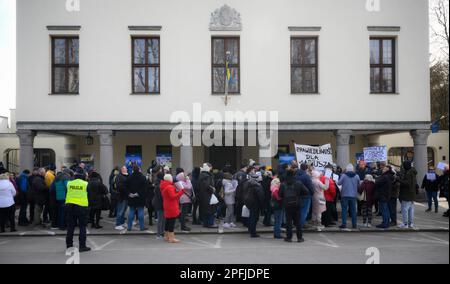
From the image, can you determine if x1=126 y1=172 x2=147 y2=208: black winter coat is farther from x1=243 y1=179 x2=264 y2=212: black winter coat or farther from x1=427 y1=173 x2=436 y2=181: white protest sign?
x1=427 y1=173 x2=436 y2=181: white protest sign

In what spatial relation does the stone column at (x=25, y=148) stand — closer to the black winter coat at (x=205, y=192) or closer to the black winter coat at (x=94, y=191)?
the black winter coat at (x=94, y=191)

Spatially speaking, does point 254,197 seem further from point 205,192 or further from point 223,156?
point 223,156

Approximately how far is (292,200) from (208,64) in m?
9.28

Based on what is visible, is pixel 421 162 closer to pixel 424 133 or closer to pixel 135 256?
pixel 424 133

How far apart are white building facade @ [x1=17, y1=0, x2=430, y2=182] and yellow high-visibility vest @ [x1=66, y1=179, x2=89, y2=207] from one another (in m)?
8.58

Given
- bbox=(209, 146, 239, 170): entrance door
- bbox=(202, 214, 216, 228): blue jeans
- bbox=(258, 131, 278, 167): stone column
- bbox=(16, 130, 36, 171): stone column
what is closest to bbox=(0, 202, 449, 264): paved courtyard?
bbox=(202, 214, 216, 228): blue jeans

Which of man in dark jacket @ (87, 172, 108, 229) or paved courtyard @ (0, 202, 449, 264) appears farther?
man in dark jacket @ (87, 172, 108, 229)

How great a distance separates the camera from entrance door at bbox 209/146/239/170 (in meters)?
23.1

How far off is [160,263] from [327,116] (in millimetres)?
12041

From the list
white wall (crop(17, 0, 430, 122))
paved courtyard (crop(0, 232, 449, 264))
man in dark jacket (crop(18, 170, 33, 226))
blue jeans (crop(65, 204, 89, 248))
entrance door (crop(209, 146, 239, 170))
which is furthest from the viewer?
entrance door (crop(209, 146, 239, 170))

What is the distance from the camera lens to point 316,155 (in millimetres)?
15859

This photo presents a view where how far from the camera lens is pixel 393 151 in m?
28.4

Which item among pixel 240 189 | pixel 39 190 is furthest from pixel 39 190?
Answer: pixel 240 189

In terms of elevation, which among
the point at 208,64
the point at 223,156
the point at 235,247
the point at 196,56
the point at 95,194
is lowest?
the point at 235,247
